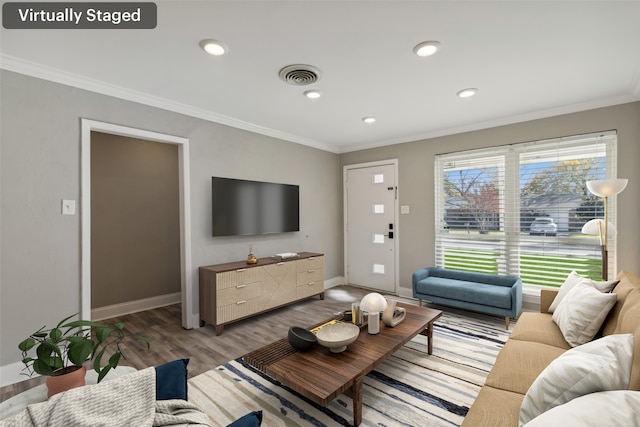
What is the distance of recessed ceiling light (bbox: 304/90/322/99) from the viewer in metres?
2.87

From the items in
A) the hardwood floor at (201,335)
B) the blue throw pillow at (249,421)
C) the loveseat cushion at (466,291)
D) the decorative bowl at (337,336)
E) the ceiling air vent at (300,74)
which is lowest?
the hardwood floor at (201,335)

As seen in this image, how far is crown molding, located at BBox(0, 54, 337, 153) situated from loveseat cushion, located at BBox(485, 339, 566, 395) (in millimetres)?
3585

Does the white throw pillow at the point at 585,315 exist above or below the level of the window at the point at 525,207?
below

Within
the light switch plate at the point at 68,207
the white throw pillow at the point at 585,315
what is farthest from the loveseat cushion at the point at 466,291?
the light switch plate at the point at 68,207

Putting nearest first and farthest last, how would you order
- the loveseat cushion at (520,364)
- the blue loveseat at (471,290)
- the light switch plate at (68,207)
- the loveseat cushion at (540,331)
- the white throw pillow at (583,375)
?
the white throw pillow at (583,375) < the loveseat cushion at (520,364) < the loveseat cushion at (540,331) < the light switch plate at (68,207) < the blue loveseat at (471,290)

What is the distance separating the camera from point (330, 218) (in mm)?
5250

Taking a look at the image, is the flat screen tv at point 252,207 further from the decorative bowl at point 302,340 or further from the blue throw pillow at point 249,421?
the blue throw pillow at point 249,421

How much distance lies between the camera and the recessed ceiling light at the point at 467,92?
9.31 ft

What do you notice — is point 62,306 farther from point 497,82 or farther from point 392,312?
point 497,82

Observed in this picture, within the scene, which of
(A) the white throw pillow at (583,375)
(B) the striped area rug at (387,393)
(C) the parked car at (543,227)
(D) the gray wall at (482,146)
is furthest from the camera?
(C) the parked car at (543,227)

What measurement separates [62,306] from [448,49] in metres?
3.78

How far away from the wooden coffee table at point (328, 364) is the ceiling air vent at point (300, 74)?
2.14 metres

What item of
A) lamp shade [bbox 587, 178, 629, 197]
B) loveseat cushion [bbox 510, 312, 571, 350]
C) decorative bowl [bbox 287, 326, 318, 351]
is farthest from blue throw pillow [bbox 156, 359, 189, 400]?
lamp shade [bbox 587, 178, 629, 197]

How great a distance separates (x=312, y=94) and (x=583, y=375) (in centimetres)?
279
